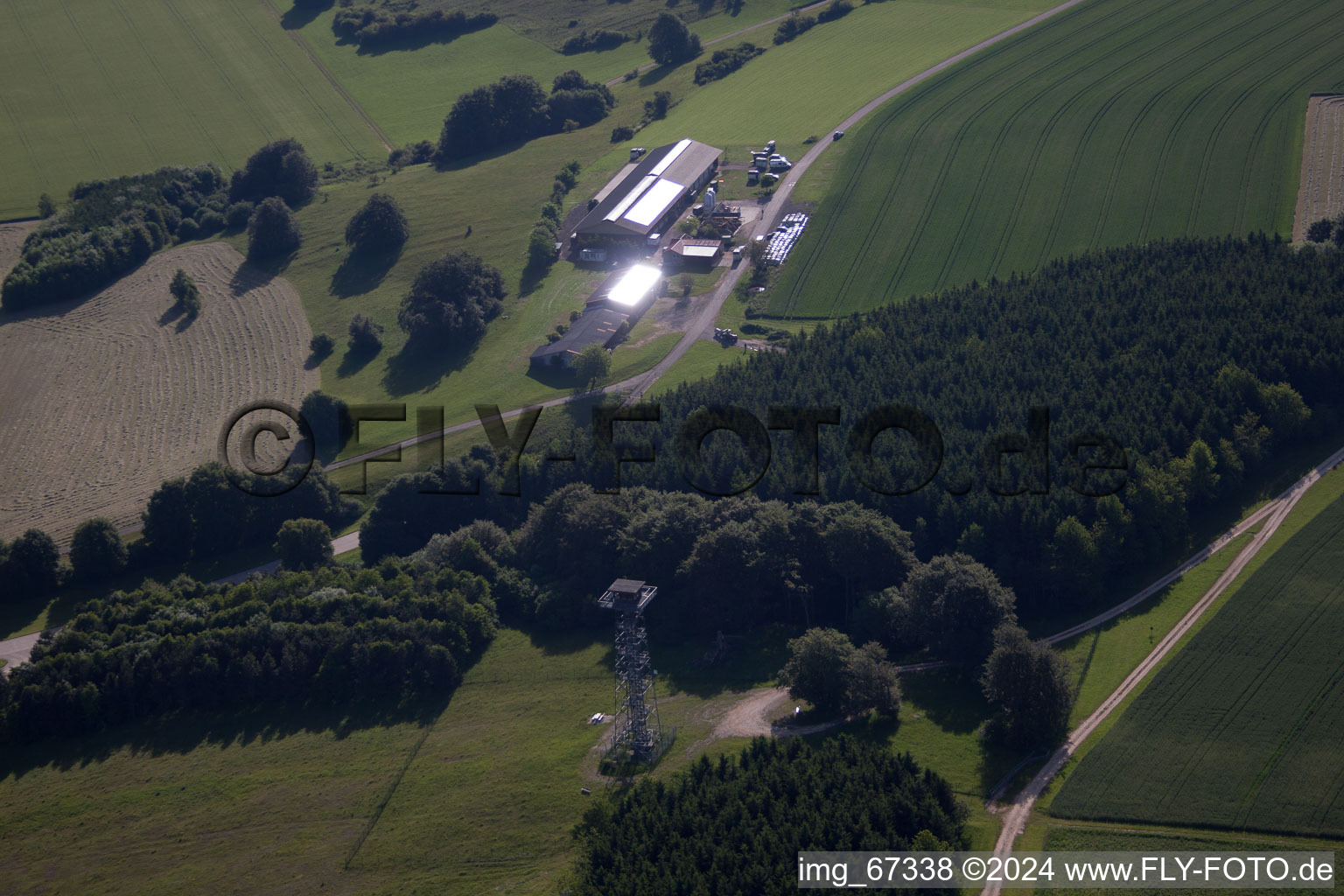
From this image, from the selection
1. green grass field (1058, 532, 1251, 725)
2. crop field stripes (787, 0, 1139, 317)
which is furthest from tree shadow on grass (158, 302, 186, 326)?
green grass field (1058, 532, 1251, 725)

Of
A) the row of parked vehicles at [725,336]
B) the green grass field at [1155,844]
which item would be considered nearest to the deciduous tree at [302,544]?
the row of parked vehicles at [725,336]

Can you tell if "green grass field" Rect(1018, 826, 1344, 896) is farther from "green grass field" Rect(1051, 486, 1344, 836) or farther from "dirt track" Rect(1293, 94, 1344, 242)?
"dirt track" Rect(1293, 94, 1344, 242)

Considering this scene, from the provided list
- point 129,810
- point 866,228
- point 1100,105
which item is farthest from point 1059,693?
point 1100,105

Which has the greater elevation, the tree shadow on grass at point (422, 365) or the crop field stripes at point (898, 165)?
the crop field stripes at point (898, 165)

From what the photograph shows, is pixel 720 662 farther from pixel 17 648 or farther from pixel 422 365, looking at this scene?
pixel 422 365

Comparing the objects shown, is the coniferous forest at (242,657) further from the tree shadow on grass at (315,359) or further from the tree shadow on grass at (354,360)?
the tree shadow on grass at (315,359)

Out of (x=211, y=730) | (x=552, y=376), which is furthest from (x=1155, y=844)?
(x=552, y=376)
